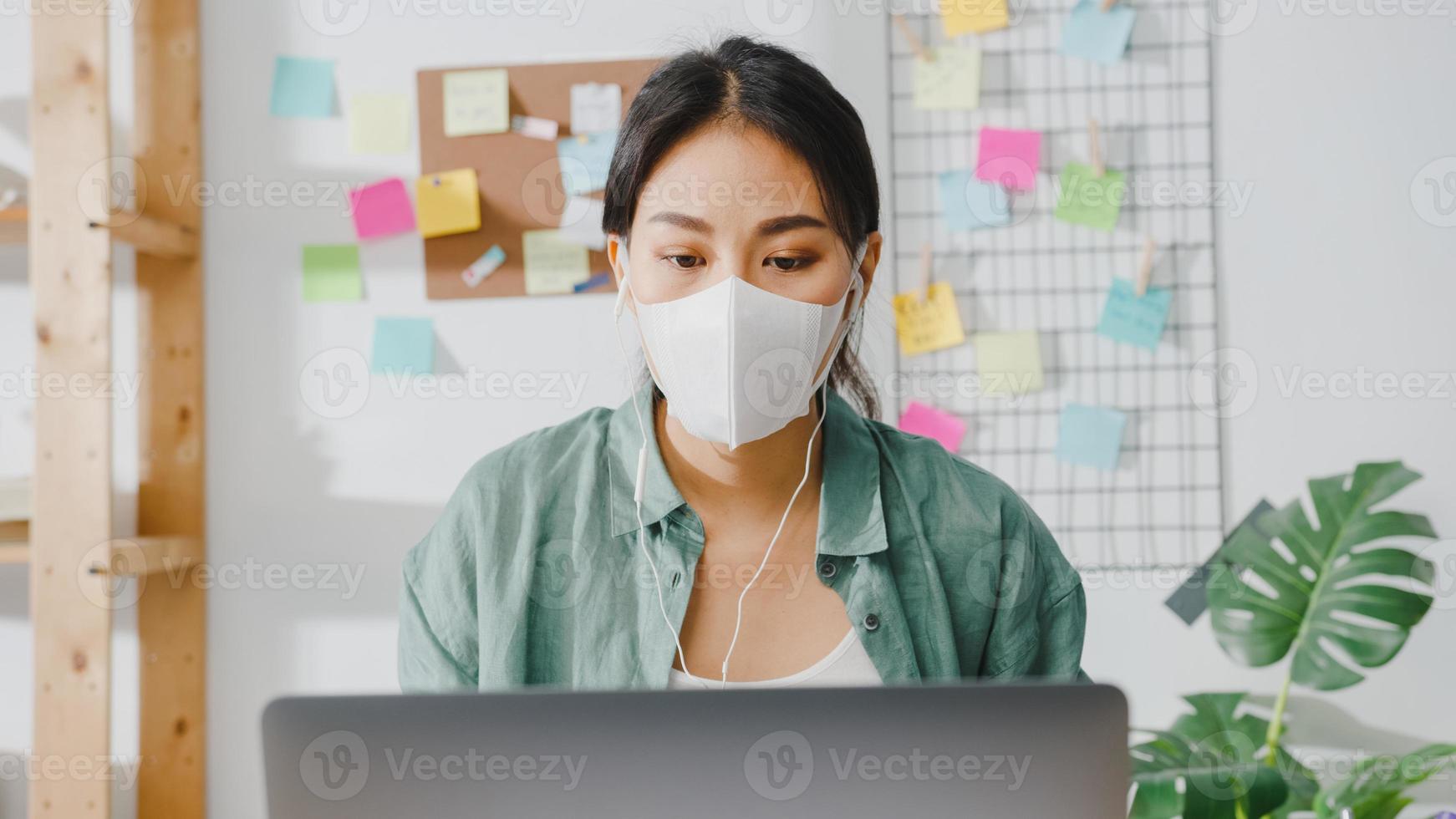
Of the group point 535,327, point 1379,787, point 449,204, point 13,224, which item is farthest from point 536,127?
point 1379,787

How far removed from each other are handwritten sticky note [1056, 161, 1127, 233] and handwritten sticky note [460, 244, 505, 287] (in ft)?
2.93

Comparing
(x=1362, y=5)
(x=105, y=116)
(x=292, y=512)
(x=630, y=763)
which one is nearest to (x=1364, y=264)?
(x=1362, y=5)

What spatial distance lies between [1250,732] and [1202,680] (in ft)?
0.52

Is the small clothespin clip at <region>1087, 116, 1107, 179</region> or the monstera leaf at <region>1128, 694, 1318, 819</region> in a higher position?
the small clothespin clip at <region>1087, 116, 1107, 179</region>

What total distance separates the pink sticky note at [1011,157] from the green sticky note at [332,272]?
100cm

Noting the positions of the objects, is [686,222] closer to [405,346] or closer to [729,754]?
[729,754]

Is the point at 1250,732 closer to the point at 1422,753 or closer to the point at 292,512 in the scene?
the point at 1422,753

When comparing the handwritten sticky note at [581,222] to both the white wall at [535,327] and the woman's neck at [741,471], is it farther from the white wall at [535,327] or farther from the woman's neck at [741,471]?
the woman's neck at [741,471]

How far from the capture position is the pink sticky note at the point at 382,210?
1.67m
